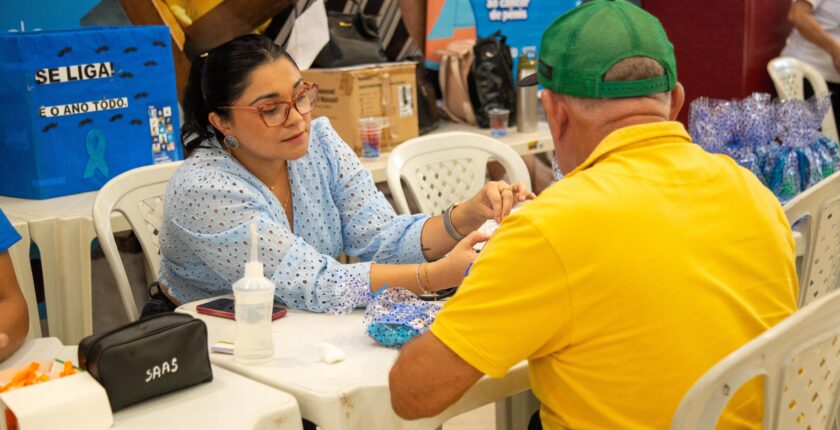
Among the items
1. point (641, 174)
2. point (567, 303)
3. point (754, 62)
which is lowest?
point (754, 62)

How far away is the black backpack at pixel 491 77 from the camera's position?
5.23m

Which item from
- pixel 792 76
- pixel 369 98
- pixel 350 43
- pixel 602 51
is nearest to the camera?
pixel 602 51

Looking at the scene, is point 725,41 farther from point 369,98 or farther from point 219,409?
point 219,409

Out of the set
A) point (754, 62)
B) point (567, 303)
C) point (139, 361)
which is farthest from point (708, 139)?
point (754, 62)

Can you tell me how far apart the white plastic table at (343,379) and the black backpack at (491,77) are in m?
3.23

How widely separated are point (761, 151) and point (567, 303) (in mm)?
2143

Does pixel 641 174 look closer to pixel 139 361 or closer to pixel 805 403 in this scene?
pixel 805 403

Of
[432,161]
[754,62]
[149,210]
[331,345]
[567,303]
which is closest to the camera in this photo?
[567,303]

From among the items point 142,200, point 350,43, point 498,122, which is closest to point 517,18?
point 498,122

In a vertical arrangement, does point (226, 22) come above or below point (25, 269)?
above

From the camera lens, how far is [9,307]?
2.26m

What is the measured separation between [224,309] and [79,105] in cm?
163

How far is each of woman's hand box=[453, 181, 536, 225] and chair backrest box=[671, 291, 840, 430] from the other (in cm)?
106

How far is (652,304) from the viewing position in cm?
156
